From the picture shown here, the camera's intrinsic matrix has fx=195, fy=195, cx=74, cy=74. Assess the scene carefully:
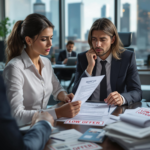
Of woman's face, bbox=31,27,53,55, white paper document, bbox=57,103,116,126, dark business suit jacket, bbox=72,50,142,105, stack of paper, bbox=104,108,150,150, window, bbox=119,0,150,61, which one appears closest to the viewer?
stack of paper, bbox=104,108,150,150

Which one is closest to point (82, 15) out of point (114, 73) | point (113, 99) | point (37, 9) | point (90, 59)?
point (37, 9)

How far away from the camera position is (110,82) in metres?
1.77

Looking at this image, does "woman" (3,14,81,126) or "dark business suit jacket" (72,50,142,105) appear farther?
"dark business suit jacket" (72,50,142,105)

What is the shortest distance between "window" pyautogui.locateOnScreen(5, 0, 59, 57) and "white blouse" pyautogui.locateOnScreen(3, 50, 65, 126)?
520 centimetres

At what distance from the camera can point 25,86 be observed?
1.41 meters

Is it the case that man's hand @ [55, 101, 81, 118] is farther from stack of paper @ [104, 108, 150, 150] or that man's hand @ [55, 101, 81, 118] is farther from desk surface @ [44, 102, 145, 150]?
stack of paper @ [104, 108, 150, 150]

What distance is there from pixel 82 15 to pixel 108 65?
192 inches

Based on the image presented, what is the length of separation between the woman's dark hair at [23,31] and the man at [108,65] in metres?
0.53

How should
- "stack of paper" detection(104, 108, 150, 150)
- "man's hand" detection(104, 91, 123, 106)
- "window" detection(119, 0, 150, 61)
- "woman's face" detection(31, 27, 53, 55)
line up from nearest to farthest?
"stack of paper" detection(104, 108, 150, 150), "man's hand" detection(104, 91, 123, 106), "woman's face" detection(31, 27, 53, 55), "window" detection(119, 0, 150, 61)

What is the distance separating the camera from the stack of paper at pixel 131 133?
70cm

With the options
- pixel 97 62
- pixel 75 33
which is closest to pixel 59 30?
pixel 75 33

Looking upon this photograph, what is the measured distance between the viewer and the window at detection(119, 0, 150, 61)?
224 inches

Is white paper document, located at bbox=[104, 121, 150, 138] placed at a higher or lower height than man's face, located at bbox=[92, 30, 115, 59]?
lower

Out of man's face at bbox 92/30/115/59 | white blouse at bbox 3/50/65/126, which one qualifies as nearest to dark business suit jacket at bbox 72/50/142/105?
man's face at bbox 92/30/115/59
